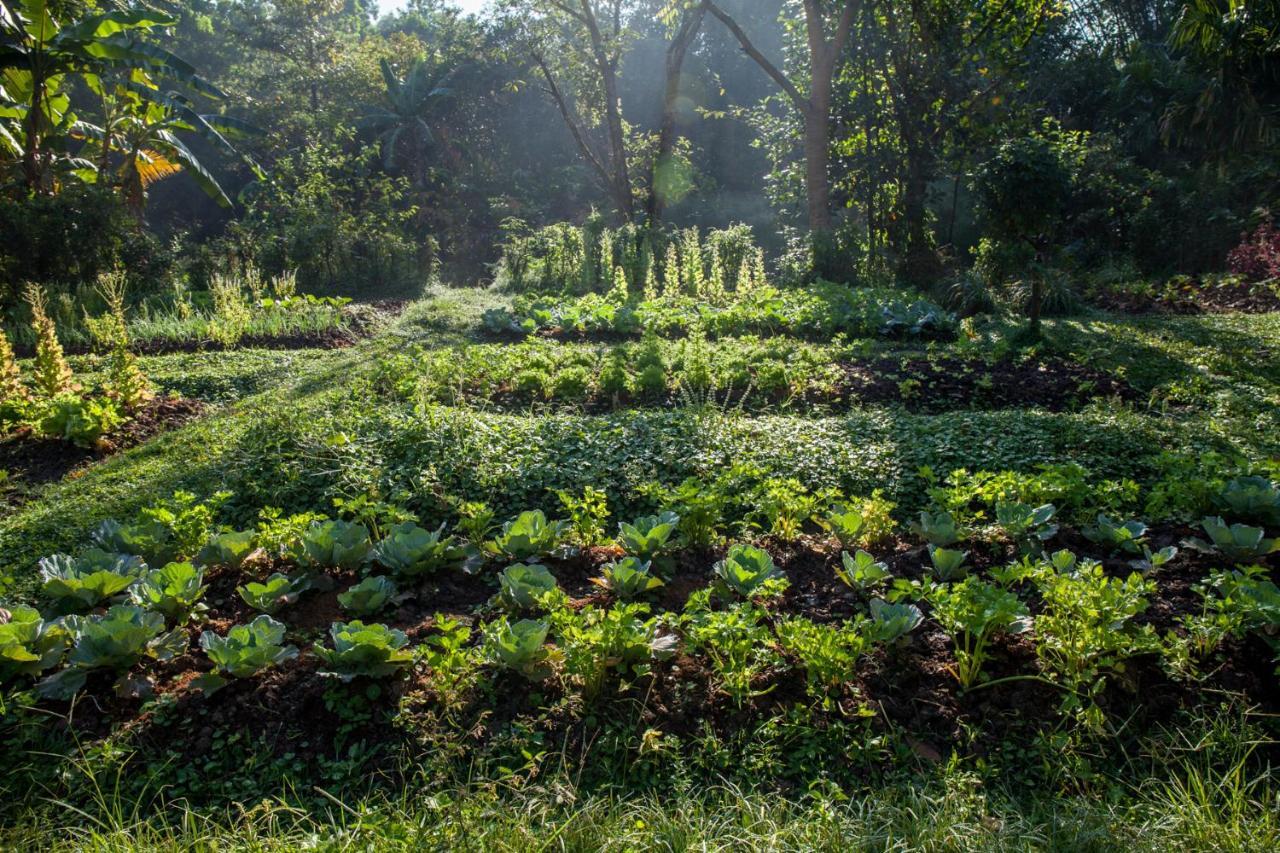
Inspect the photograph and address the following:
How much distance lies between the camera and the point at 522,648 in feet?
10.1

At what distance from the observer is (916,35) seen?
52.5 feet

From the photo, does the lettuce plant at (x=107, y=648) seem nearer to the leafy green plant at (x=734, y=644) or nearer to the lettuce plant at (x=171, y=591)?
the lettuce plant at (x=171, y=591)

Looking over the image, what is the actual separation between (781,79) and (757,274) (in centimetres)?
532

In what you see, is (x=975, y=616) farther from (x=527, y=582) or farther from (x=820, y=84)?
(x=820, y=84)

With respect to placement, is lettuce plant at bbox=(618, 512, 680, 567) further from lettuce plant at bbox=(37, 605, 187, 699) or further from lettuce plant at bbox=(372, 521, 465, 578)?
lettuce plant at bbox=(37, 605, 187, 699)

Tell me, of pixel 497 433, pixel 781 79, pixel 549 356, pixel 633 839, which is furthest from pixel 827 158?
pixel 633 839

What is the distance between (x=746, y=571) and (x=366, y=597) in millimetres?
1658

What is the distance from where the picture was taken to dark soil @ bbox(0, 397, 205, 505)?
5871mm

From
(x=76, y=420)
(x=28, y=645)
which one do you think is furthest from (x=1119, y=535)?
(x=76, y=420)

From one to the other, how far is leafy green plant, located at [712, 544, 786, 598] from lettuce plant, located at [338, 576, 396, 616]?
4.88ft

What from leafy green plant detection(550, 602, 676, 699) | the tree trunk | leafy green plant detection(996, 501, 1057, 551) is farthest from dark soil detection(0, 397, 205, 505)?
the tree trunk

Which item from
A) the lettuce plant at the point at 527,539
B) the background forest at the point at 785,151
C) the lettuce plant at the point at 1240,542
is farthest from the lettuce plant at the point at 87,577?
the background forest at the point at 785,151

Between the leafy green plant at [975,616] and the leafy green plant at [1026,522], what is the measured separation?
0.75 metres

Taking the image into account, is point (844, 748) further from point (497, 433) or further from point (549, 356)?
point (549, 356)
